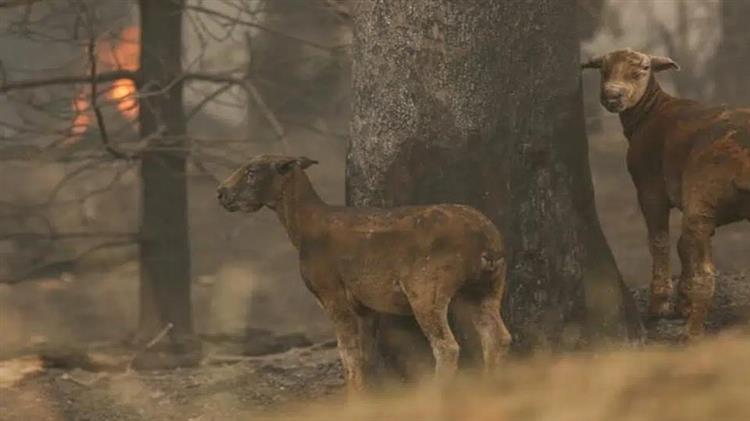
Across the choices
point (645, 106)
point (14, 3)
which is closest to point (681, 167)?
point (645, 106)

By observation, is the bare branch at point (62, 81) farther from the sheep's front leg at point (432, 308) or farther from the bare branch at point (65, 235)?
the sheep's front leg at point (432, 308)

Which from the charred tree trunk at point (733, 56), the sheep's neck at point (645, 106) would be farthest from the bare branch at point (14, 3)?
the charred tree trunk at point (733, 56)

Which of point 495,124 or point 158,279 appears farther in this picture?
point 158,279

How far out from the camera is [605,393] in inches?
80.5

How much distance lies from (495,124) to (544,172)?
14.2 inches

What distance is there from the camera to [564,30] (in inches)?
281

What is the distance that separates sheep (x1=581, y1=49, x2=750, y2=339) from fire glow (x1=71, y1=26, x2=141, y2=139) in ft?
14.7

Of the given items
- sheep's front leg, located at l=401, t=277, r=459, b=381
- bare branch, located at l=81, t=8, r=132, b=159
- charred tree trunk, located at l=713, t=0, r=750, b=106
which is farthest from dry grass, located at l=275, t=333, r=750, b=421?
charred tree trunk, located at l=713, t=0, r=750, b=106

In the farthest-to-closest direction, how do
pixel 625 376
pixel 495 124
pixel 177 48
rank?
pixel 177 48 → pixel 495 124 → pixel 625 376

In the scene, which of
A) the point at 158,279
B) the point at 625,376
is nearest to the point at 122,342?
the point at 158,279

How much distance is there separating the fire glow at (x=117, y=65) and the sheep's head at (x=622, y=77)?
4448 millimetres

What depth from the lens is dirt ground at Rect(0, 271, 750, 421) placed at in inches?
79.4

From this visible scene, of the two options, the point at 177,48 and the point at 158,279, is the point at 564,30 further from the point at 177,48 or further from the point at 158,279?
the point at 158,279

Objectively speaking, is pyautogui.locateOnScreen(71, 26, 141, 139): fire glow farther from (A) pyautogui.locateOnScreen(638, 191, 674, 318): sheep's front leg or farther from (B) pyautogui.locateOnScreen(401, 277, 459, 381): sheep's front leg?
(B) pyautogui.locateOnScreen(401, 277, 459, 381): sheep's front leg
